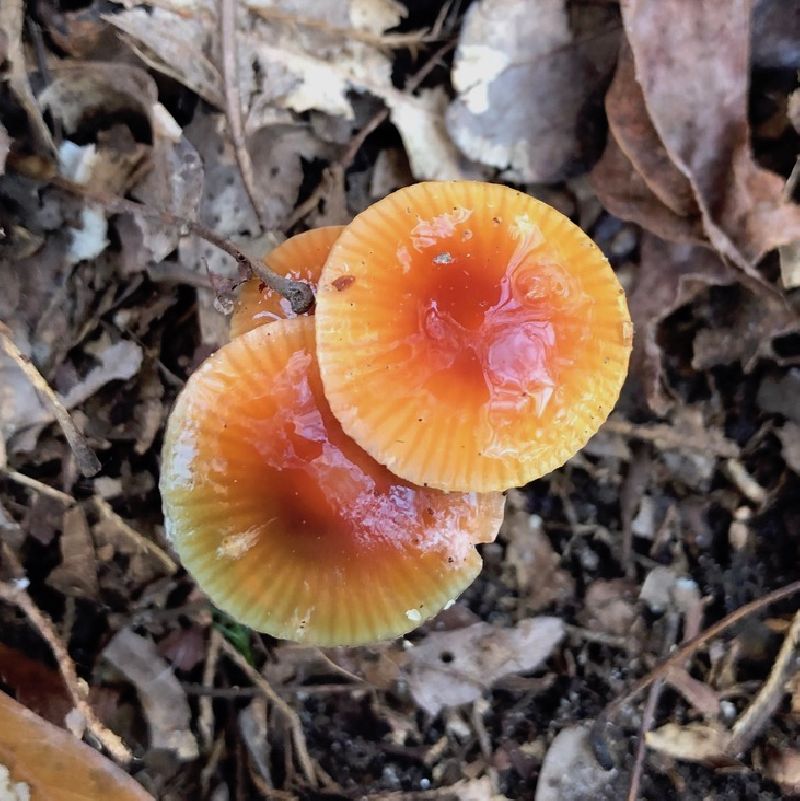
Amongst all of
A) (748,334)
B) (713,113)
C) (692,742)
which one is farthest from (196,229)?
(692,742)

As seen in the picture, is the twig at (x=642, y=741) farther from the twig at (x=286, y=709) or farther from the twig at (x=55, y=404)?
the twig at (x=55, y=404)

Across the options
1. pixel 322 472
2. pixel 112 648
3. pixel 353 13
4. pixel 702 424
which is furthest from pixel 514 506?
pixel 353 13

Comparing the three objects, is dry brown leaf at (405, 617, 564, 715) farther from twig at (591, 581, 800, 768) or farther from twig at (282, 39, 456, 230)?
twig at (282, 39, 456, 230)

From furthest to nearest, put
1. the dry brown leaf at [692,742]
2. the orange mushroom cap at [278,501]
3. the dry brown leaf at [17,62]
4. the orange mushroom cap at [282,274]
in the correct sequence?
1. the dry brown leaf at [692,742]
2. the dry brown leaf at [17,62]
3. the orange mushroom cap at [282,274]
4. the orange mushroom cap at [278,501]

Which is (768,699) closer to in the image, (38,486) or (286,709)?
(286,709)

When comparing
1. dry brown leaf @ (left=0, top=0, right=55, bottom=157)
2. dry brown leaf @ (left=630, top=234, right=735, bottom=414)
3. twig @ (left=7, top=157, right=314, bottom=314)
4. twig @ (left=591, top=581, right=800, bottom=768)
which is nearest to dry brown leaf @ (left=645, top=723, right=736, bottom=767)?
twig @ (left=591, top=581, right=800, bottom=768)

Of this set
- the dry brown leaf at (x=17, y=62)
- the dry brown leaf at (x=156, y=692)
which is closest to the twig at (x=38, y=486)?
the dry brown leaf at (x=156, y=692)
